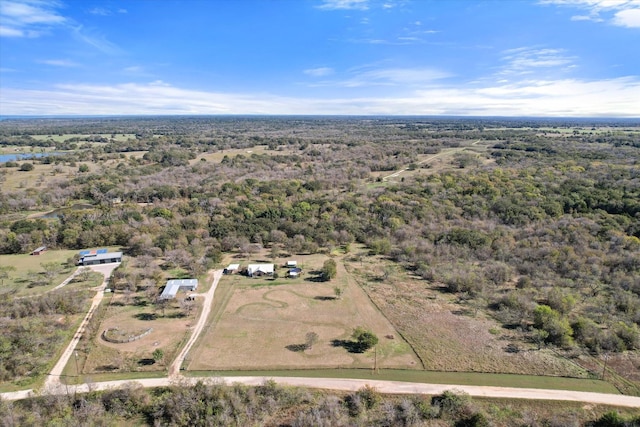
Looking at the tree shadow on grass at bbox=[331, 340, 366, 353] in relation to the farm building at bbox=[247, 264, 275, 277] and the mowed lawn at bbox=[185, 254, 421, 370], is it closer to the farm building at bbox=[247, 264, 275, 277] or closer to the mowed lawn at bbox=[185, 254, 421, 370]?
the mowed lawn at bbox=[185, 254, 421, 370]

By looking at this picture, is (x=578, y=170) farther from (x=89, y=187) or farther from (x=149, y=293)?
(x=89, y=187)

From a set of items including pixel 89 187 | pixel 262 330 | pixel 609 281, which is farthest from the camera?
pixel 89 187

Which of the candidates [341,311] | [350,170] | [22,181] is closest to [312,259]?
[341,311]

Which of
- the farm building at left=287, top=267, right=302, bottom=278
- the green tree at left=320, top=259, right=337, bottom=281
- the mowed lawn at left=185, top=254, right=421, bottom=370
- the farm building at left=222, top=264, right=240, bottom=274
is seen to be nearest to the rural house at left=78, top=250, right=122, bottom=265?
the farm building at left=222, top=264, right=240, bottom=274

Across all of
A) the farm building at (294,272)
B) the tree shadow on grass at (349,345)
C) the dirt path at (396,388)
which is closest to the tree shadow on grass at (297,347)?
the tree shadow on grass at (349,345)

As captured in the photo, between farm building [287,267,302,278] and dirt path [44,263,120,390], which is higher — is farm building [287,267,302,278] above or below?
above

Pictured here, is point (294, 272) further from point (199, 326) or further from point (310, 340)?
point (310, 340)

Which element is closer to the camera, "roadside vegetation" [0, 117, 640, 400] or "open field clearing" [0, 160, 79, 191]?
"roadside vegetation" [0, 117, 640, 400]

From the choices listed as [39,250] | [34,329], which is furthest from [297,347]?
[39,250]
